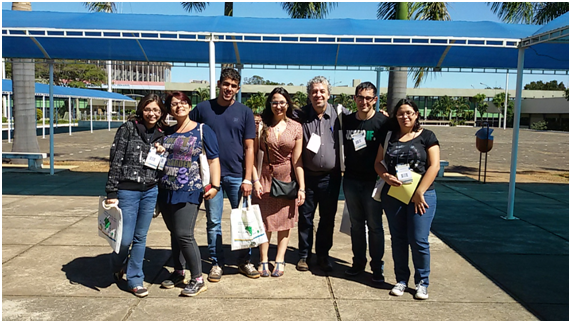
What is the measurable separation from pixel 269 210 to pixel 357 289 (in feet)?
3.35

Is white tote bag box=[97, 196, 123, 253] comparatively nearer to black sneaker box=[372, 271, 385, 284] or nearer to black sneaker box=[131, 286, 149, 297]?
black sneaker box=[131, 286, 149, 297]

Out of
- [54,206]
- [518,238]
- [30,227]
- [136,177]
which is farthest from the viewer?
[54,206]

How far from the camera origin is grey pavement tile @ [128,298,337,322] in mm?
3549

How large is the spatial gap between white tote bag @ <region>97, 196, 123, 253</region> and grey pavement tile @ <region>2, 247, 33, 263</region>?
5.03 feet

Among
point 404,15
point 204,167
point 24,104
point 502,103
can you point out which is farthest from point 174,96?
point 502,103

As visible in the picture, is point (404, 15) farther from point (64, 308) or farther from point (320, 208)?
point (64, 308)

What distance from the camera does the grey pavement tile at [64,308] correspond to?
11.5 ft

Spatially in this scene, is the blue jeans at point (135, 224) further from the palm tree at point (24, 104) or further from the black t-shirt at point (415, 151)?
the palm tree at point (24, 104)

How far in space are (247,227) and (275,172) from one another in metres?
0.53

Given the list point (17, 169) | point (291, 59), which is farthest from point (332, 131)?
point (17, 169)

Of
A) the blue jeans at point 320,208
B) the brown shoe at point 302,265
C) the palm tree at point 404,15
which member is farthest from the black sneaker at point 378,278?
the palm tree at point 404,15

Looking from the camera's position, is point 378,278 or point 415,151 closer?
point 415,151

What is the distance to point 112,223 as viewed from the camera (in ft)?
12.7

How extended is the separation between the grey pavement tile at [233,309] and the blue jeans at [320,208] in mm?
794
